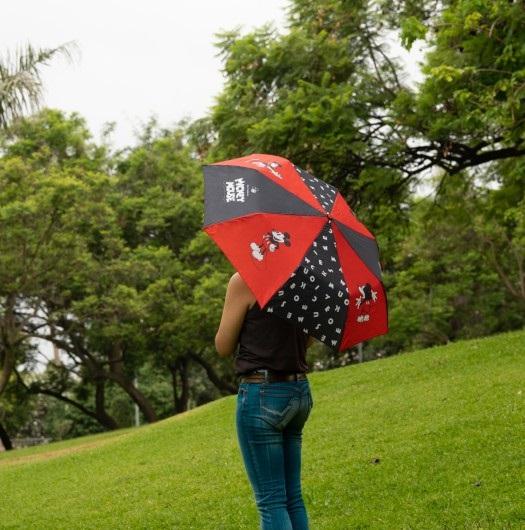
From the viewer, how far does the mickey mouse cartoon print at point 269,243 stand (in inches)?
162

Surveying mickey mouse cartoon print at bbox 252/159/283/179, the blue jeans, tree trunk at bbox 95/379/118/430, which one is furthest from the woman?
tree trunk at bbox 95/379/118/430

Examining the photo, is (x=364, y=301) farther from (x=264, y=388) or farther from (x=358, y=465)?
(x=358, y=465)

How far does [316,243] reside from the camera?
14.0 feet

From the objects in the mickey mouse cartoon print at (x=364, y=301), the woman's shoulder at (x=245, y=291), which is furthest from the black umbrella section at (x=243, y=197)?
the mickey mouse cartoon print at (x=364, y=301)

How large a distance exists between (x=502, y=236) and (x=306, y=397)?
1009 inches

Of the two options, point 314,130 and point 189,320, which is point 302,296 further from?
point 189,320

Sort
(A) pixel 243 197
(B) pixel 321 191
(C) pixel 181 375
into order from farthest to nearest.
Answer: (C) pixel 181 375 < (B) pixel 321 191 < (A) pixel 243 197

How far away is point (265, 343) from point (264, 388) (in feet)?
0.68

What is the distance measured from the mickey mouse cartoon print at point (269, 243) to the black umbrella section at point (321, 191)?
359 millimetres

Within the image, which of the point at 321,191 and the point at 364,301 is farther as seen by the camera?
the point at 321,191

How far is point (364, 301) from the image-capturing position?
446 cm

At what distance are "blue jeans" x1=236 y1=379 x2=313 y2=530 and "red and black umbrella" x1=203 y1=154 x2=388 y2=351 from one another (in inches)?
12.7

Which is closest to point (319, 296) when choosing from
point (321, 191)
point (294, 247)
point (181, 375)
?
point (294, 247)

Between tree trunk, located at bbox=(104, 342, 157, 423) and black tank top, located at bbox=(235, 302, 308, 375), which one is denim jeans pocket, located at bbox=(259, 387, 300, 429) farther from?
tree trunk, located at bbox=(104, 342, 157, 423)
